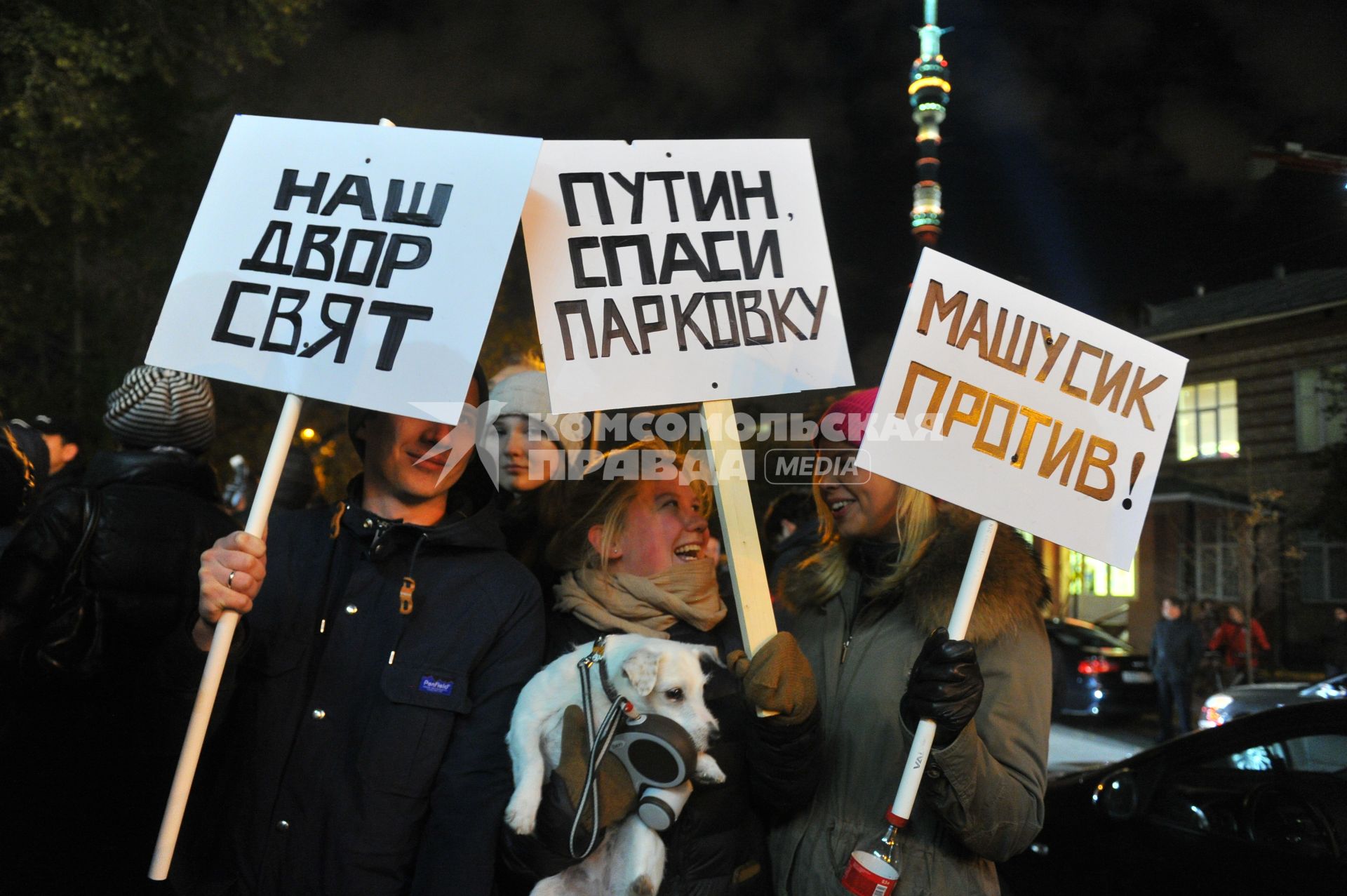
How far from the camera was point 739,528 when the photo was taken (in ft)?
8.41

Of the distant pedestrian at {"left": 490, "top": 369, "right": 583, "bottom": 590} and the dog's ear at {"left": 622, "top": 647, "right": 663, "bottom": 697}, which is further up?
the distant pedestrian at {"left": 490, "top": 369, "right": 583, "bottom": 590}

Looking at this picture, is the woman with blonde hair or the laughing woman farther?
the woman with blonde hair

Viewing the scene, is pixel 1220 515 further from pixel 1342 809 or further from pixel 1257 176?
pixel 1342 809

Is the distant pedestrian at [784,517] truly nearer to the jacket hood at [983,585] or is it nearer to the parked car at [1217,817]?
the parked car at [1217,817]

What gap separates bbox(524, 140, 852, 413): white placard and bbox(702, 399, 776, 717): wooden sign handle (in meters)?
0.09

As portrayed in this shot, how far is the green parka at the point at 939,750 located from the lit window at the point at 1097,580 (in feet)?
81.1

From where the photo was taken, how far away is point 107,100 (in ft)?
37.1

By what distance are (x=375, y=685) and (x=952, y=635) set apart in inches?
54.2

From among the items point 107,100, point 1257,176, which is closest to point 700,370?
point 1257,176

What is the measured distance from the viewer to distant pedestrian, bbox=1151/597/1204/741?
40.7 ft

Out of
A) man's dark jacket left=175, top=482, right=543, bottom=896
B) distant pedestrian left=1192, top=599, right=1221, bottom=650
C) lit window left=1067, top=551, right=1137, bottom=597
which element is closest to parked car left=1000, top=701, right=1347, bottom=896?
man's dark jacket left=175, top=482, right=543, bottom=896

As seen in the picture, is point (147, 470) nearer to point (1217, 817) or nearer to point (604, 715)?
point (604, 715)

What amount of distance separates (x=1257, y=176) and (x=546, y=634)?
7.05 m

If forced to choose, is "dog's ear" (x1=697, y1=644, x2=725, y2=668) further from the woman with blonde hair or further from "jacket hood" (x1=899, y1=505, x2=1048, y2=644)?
"jacket hood" (x1=899, y1=505, x2=1048, y2=644)
